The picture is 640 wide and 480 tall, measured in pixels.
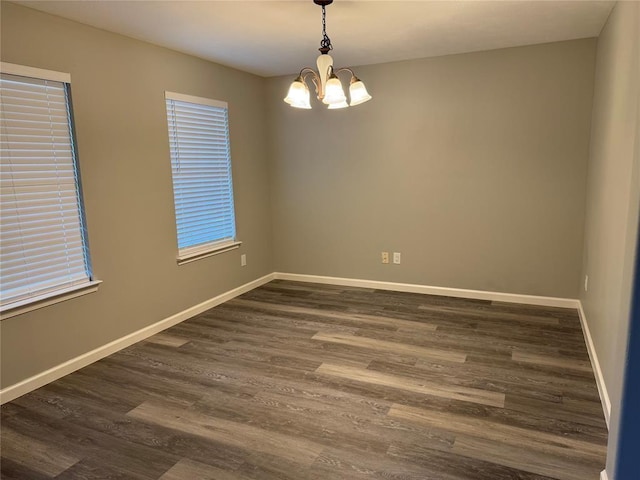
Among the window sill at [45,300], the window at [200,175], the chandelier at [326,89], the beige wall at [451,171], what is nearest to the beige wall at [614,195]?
the beige wall at [451,171]

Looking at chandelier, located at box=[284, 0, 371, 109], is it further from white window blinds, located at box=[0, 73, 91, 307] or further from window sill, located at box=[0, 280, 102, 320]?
window sill, located at box=[0, 280, 102, 320]

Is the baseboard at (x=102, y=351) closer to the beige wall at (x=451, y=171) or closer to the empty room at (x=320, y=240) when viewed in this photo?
the empty room at (x=320, y=240)

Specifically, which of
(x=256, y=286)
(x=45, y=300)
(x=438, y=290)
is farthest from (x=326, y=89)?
(x=256, y=286)

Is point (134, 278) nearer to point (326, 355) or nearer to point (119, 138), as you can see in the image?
point (119, 138)

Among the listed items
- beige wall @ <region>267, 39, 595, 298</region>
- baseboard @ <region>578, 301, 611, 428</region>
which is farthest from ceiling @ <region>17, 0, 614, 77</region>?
baseboard @ <region>578, 301, 611, 428</region>

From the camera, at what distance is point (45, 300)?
9.11 feet

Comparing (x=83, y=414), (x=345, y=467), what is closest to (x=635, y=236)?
(x=345, y=467)

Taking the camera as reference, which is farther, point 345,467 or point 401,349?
Answer: point 401,349

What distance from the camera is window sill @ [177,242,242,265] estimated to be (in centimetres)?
390

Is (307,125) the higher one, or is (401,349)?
(307,125)

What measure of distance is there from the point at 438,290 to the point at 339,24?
2.72m

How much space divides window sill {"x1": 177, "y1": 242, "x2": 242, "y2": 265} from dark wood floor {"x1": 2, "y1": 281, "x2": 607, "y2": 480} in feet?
2.01

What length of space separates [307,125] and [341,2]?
2.16 metres

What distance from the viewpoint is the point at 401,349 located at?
3.21 m
